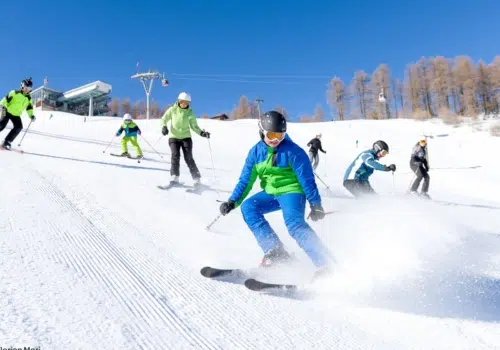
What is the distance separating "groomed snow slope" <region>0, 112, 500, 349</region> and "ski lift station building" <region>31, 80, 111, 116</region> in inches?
2373

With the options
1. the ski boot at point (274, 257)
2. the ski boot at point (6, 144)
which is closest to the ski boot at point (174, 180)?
the ski boot at point (274, 257)

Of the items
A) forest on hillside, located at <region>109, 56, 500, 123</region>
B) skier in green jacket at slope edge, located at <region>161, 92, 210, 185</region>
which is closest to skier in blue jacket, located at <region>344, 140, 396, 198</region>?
skier in green jacket at slope edge, located at <region>161, 92, 210, 185</region>

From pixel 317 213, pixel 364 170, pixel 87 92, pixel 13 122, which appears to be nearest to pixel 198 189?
pixel 364 170

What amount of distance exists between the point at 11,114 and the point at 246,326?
30.0 feet

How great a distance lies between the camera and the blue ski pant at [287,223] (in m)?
2.80

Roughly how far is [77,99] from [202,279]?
2791 inches

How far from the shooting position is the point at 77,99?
2522 inches

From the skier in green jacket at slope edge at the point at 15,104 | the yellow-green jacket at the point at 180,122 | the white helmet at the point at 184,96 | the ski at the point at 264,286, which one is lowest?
the ski at the point at 264,286

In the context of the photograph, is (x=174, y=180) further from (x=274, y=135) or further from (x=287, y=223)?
(x=287, y=223)

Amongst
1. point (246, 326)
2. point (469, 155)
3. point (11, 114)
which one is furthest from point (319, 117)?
point (246, 326)

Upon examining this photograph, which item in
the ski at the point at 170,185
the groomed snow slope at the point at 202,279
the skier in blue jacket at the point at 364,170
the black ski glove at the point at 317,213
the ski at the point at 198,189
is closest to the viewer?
the groomed snow slope at the point at 202,279

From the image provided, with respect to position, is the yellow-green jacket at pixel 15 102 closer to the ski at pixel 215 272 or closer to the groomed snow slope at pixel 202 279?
the groomed snow slope at pixel 202 279

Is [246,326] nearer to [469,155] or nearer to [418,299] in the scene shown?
[418,299]

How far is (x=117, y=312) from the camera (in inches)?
80.0
